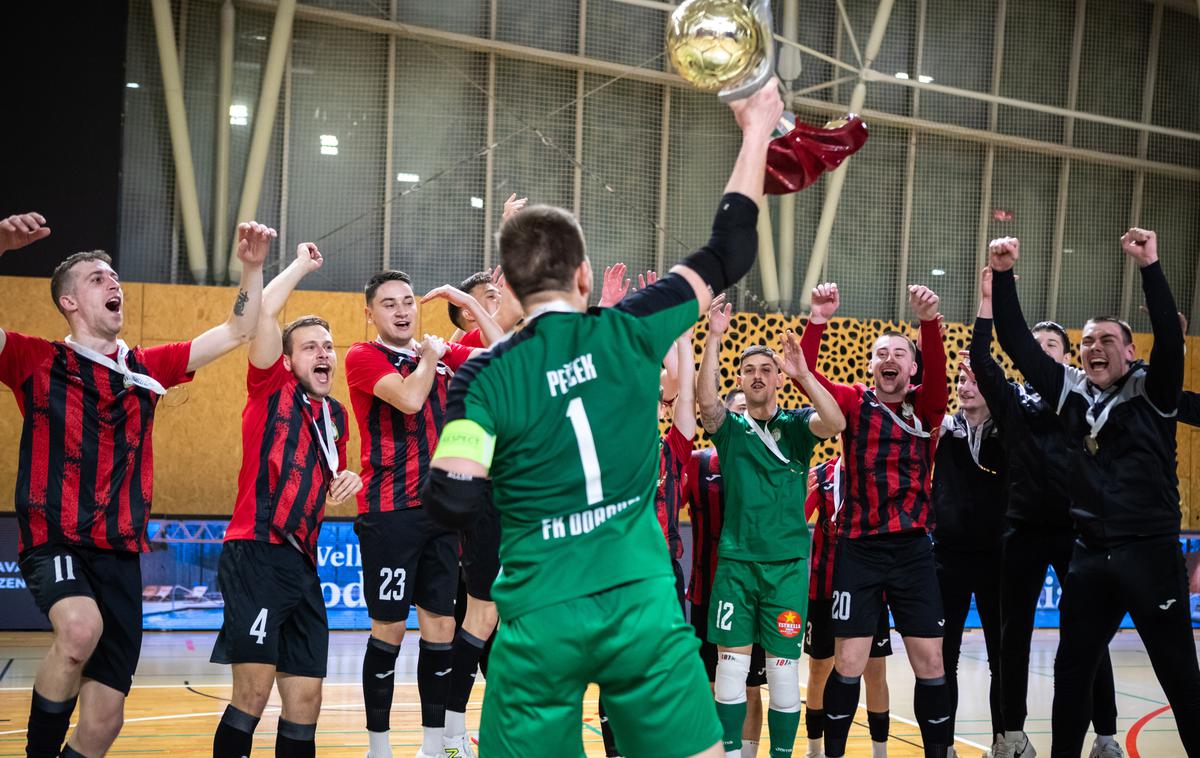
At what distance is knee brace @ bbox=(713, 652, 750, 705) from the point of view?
510cm

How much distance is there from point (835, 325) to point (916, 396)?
9.83 meters

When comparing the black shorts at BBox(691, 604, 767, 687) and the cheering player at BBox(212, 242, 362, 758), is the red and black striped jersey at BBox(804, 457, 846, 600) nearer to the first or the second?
the black shorts at BBox(691, 604, 767, 687)

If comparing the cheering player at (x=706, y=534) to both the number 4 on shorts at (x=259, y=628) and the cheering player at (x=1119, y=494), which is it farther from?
the number 4 on shorts at (x=259, y=628)

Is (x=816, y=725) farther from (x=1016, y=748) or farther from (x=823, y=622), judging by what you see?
(x=1016, y=748)

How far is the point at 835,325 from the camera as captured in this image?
15.5 meters

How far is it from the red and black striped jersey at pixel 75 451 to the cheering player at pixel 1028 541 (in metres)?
4.08

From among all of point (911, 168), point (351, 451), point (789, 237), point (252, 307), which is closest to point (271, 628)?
point (252, 307)

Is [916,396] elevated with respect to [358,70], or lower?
lower

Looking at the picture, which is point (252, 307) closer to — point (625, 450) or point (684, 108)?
point (625, 450)

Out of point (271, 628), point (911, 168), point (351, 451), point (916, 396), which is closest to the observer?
point (271, 628)

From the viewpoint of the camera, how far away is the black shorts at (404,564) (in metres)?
5.28

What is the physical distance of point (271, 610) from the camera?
4.35 metres

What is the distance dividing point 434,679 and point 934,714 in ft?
7.90

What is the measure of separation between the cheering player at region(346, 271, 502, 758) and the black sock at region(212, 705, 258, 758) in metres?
0.94
